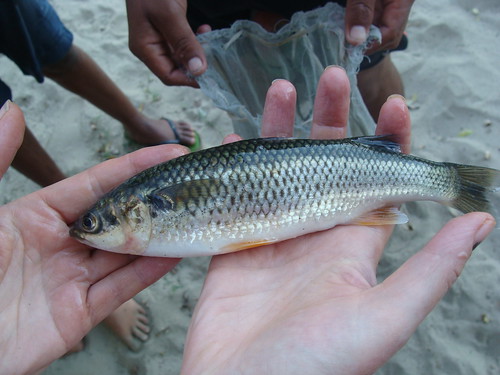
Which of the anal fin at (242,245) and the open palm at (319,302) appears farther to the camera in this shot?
the anal fin at (242,245)

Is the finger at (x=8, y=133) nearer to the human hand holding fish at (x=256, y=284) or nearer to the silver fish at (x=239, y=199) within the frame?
the human hand holding fish at (x=256, y=284)

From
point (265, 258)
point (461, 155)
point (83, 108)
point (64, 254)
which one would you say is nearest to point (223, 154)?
point (265, 258)

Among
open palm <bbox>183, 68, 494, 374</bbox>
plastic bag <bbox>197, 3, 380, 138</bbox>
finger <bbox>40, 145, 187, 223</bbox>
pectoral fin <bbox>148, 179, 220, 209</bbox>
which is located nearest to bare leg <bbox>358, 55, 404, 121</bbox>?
plastic bag <bbox>197, 3, 380, 138</bbox>

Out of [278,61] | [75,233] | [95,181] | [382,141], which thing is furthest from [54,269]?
[278,61]

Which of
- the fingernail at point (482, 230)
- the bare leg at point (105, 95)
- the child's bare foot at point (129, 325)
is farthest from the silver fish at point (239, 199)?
the bare leg at point (105, 95)

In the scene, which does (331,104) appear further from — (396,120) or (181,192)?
(181,192)
